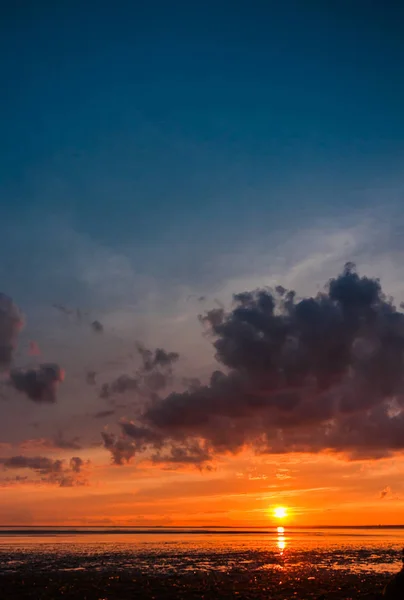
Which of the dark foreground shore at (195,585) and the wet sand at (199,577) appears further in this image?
the wet sand at (199,577)

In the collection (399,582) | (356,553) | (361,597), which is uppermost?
(399,582)

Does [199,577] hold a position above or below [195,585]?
below

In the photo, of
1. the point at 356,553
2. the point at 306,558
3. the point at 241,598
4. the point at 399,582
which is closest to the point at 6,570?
the point at 241,598

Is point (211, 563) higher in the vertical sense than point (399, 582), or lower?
lower

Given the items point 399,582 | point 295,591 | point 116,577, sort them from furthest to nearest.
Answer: point 116,577
point 295,591
point 399,582

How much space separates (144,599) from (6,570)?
21.2 m

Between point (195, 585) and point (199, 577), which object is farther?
point (199, 577)

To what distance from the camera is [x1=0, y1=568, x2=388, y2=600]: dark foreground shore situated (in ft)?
114

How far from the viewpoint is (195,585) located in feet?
130

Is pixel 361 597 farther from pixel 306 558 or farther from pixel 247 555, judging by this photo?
pixel 247 555

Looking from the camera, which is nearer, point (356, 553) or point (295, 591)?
point (295, 591)

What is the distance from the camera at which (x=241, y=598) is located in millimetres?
33312

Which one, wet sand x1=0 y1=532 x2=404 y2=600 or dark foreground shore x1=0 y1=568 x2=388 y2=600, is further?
wet sand x1=0 y1=532 x2=404 y2=600

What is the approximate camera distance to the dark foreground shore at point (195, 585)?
3469 cm
